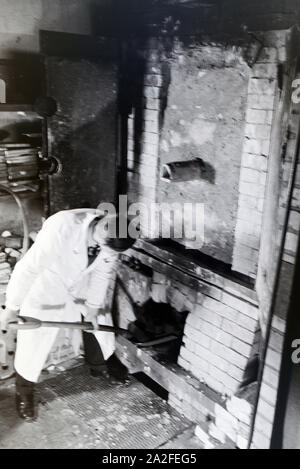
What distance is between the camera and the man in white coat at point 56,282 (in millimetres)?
3402

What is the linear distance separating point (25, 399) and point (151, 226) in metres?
1.83

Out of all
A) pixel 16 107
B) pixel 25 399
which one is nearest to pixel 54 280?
pixel 25 399

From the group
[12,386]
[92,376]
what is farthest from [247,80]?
[12,386]

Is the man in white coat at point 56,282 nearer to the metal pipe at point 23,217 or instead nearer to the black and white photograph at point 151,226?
the black and white photograph at point 151,226

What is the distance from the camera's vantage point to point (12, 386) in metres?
4.05

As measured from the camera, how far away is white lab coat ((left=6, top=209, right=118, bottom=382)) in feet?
11.1

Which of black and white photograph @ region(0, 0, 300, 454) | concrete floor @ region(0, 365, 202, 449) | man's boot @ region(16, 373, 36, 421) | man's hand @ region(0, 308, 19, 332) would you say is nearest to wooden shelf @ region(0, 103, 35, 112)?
black and white photograph @ region(0, 0, 300, 454)

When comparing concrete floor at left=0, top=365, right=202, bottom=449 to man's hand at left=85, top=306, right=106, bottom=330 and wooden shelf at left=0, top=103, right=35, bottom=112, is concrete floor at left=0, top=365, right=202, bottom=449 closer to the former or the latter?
man's hand at left=85, top=306, right=106, bottom=330

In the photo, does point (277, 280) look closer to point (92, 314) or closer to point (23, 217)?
point (92, 314)

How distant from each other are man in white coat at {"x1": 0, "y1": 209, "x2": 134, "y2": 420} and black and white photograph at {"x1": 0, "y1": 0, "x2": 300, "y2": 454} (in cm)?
1

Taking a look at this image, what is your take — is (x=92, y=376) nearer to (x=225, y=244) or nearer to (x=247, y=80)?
(x=225, y=244)

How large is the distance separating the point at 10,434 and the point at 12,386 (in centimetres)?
59

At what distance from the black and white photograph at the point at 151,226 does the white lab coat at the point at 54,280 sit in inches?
0.5

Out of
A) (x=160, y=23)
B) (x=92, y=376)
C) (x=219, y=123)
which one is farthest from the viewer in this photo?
Result: (x=92, y=376)
